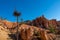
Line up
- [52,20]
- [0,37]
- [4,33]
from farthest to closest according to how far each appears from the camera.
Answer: [52,20] → [4,33] → [0,37]

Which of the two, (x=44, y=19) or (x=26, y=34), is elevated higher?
(x=44, y=19)

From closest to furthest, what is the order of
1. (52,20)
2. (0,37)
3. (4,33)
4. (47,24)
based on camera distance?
(0,37) < (4,33) < (47,24) < (52,20)

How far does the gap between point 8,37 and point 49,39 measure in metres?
12.9

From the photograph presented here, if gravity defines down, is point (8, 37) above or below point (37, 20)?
below

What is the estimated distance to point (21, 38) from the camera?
147 feet

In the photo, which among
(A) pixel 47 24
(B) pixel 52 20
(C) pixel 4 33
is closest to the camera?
(C) pixel 4 33

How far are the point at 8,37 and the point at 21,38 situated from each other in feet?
12.9

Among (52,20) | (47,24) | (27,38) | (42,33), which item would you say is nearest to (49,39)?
(42,33)

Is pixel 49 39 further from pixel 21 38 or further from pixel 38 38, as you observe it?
pixel 21 38

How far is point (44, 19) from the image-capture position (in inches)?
2977

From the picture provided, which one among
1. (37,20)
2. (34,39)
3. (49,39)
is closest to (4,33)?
(34,39)

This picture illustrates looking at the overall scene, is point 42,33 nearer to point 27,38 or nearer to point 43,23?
point 27,38

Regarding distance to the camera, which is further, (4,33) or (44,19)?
(44,19)

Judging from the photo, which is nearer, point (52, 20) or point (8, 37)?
point (8, 37)
